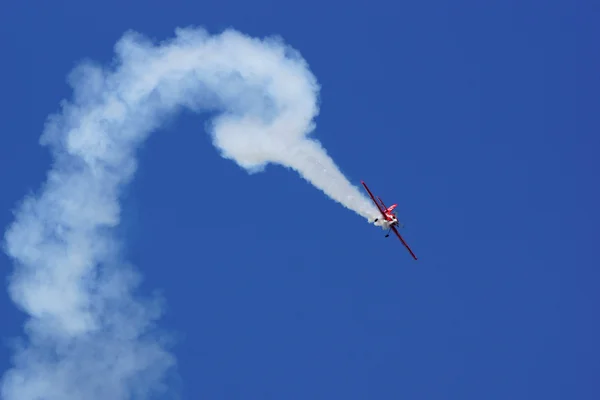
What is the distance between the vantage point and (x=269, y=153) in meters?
79.9

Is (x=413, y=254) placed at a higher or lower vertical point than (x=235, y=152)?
lower

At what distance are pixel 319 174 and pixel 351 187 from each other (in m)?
2.21

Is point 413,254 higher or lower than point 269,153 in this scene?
lower

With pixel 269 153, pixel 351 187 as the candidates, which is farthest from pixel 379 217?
pixel 269 153

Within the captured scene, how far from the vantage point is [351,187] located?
79812 millimetres

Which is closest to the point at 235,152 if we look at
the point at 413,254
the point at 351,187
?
the point at 351,187

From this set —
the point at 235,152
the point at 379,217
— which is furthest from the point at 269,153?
the point at 379,217

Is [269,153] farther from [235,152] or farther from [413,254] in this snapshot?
[413,254]

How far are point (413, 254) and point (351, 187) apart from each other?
25.1 ft

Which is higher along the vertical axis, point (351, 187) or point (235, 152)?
point (235, 152)

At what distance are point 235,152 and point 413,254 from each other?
13880 mm

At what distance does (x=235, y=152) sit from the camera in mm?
80562

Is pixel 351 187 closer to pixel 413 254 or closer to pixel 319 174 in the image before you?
pixel 319 174

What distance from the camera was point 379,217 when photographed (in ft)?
263
